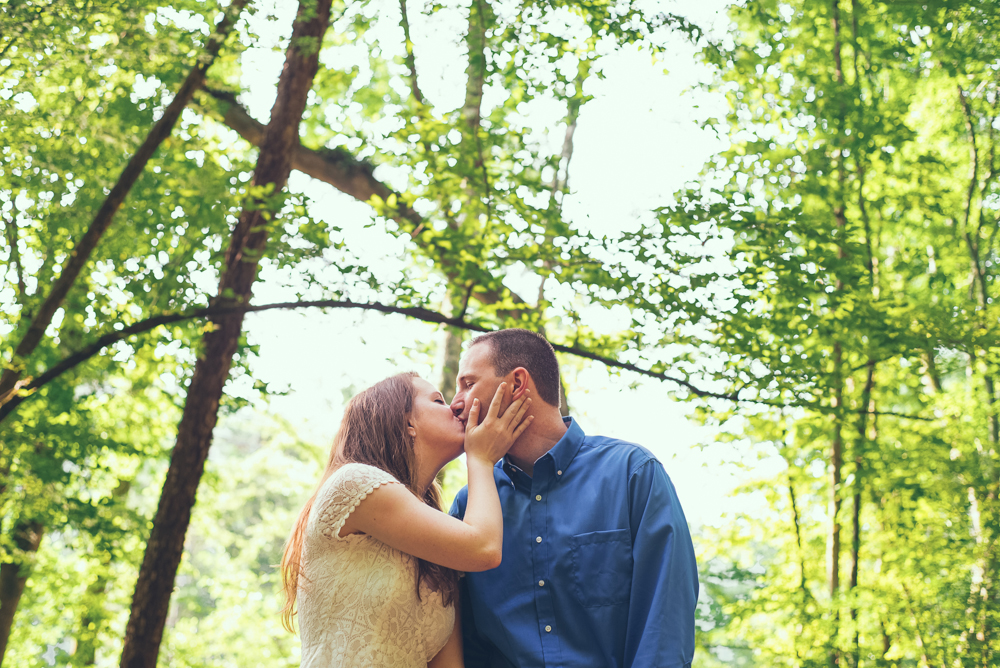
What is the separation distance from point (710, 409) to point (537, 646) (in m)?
2.92

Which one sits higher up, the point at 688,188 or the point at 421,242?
the point at 688,188

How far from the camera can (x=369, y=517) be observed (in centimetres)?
210

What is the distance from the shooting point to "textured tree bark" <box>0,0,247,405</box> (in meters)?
3.74

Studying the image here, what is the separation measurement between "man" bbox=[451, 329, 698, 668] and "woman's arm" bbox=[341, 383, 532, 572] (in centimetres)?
17

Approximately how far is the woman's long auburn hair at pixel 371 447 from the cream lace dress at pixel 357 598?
0.12 m

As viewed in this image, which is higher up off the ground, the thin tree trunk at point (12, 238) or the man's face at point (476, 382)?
the thin tree trunk at point (12, 238)

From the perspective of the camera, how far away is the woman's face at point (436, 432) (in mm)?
2453

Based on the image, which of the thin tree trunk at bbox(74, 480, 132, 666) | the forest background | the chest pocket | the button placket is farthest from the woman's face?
A: the thin tree trunk at bbox(74, 480, 132, 666)

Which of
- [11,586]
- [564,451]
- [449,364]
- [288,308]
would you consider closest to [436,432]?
[564,451]

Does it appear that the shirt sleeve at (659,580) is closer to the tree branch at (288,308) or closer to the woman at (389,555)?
the woman at (389,555)

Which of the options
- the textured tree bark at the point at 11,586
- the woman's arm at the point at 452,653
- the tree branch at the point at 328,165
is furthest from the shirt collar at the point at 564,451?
the textured tree bark at the point at 11,586

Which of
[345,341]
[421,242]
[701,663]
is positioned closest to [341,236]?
[421,242]

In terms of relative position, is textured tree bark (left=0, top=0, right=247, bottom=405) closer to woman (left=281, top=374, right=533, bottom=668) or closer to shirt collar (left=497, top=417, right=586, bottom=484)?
woman (left=281, top=374, right=533, bottom=668)

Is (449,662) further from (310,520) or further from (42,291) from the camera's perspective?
(42,291)
